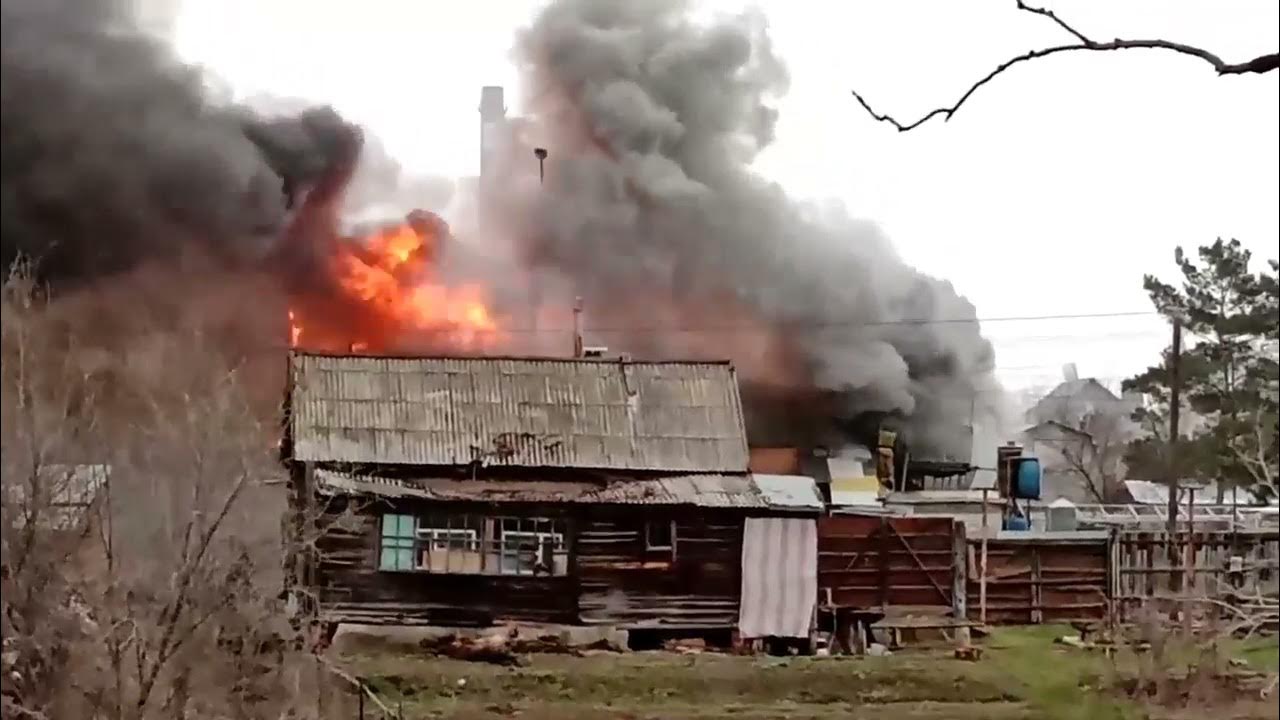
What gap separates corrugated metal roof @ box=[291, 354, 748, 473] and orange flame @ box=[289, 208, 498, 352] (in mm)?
144

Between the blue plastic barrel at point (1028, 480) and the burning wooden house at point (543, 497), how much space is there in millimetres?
559

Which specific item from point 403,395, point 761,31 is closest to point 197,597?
point 403,395

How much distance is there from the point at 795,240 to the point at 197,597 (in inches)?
65.0

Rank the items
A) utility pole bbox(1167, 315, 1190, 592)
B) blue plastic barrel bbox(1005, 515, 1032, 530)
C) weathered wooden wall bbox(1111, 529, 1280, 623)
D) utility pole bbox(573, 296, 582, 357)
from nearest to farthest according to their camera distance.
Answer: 1. weathered wooden wall bbox(1111, 529, 1280, 623)
2. utility pole bbox(1167, 315, 1190, 592)
3. utility pole bbox(573, 296, 582, 357)
4. blue plastic barrel bbox(1005, 515, 1032, 530)

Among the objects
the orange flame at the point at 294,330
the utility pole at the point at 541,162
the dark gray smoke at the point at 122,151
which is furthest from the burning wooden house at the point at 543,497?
the dark gray smoke at the point at 122,151

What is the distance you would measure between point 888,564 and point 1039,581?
0.41 metres

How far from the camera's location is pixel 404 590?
3576 millimetres

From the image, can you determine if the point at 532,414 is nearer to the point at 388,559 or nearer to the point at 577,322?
the point at 577,322

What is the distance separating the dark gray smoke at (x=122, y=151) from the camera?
1.89 meters

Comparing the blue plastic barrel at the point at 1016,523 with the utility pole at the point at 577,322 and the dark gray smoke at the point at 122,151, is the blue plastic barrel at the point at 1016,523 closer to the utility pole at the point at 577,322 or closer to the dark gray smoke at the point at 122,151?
the utility pole at the point at 577,322

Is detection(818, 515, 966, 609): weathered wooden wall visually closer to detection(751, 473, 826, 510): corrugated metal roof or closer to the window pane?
detection(751, 473, 826, 510): corrugated metal roof

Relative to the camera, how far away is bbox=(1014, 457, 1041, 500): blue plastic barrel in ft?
11.0

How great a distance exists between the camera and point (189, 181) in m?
2.51

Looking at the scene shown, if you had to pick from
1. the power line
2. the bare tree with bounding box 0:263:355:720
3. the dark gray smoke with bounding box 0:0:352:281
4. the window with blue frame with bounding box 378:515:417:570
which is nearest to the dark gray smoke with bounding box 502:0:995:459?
the power line
